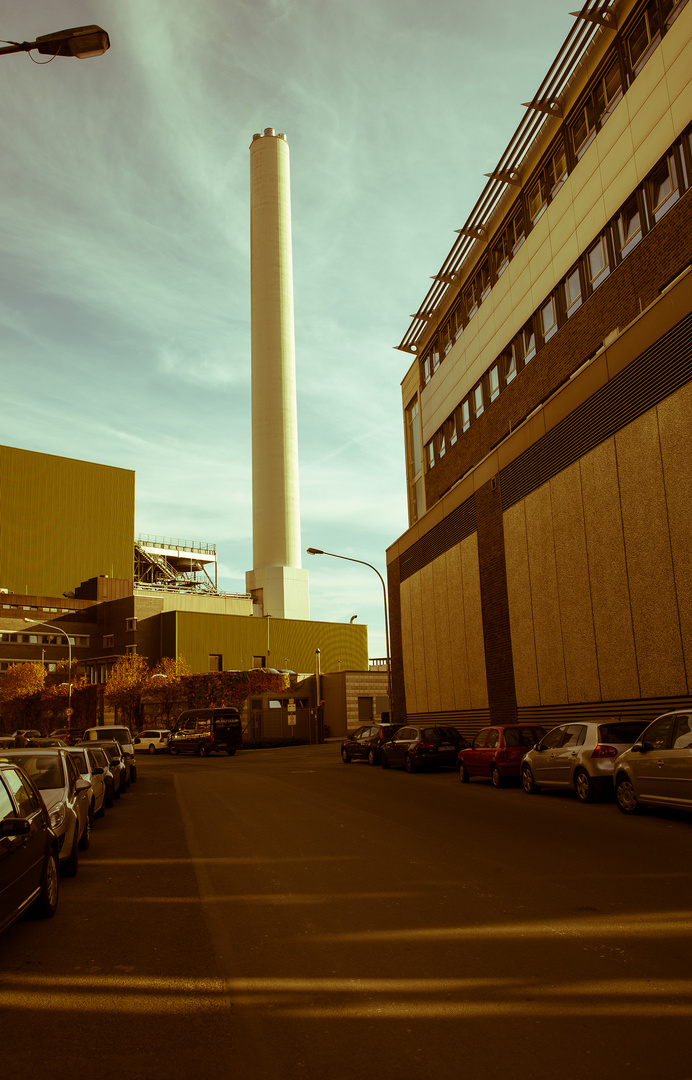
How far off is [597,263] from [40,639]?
3016 inches

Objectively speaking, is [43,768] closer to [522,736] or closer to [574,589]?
[522,736]

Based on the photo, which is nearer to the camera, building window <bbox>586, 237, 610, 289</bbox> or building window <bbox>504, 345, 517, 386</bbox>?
building window <bbox>586, 237, 610, 289</bbox>

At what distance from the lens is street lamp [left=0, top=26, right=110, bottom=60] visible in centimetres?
837

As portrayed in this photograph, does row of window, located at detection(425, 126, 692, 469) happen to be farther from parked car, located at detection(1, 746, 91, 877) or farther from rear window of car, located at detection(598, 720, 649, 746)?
parked car, located at detection(1, 746, 91, 877)

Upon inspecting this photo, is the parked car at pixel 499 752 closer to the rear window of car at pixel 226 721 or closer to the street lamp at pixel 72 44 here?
the street lamp at pixel 72 44

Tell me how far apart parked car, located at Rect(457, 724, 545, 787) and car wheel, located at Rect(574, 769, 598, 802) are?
12.9ft

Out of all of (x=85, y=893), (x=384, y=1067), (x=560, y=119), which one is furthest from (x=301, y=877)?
(x=560, y=119)

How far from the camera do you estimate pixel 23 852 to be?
21.8 ft

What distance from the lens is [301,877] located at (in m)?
9.02

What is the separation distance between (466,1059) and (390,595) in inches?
1616

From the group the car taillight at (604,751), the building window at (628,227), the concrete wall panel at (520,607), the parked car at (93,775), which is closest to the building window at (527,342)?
the concrete wall panel at (520,607)

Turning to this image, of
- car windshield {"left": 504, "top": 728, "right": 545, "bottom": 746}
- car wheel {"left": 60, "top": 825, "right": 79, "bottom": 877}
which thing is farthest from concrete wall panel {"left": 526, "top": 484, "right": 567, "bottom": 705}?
car wheel {"left": 60, "top": 825, "right": 79, "bottom": 877}

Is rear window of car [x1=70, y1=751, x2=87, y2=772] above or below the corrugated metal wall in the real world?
below

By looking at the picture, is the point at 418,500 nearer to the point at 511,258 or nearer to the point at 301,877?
the point at 511,258
